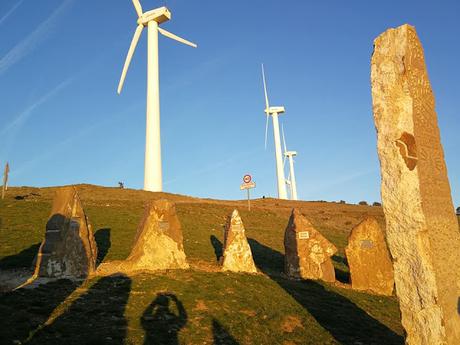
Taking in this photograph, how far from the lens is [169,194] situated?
54.9 m

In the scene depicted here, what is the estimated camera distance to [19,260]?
59.2 feet

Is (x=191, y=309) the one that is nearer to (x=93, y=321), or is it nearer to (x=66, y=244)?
(x=93, y=321)

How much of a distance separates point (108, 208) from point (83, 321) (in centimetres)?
2697

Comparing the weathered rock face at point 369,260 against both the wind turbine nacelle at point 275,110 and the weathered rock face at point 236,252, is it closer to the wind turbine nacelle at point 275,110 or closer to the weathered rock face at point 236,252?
the weathered rock face at point 236,252

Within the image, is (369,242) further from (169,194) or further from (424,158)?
(169,194)

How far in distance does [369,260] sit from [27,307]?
47.6 ft

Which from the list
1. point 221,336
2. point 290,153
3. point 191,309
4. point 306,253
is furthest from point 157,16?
point 221,336

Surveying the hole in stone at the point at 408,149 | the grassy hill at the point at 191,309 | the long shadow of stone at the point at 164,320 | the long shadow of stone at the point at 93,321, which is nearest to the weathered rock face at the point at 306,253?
the grassy hill at the point at 191,309

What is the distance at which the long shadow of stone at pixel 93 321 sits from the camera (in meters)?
9.23

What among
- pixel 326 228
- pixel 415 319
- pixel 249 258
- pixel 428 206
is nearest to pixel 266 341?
pixel 415 319

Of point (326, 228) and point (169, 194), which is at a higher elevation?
point (169, 194)

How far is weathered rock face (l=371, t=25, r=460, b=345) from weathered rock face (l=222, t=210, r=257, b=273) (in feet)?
37.7

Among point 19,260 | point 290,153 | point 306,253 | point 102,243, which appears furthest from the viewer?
point 290,153

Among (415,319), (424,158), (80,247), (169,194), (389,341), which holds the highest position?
(169,194)
